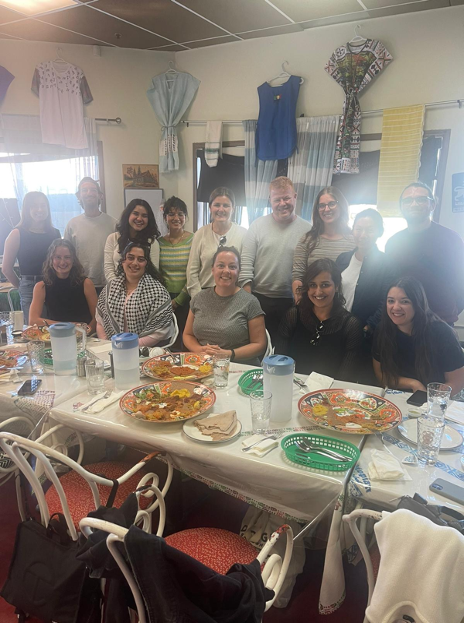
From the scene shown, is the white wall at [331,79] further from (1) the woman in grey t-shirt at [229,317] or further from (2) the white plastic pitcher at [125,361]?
(2) the white plastic pitcher at [125,361]

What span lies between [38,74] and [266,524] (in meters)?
4.30

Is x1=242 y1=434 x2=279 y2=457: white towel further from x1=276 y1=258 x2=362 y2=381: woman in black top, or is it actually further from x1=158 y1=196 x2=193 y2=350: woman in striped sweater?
x1=158 y1=196 x2=193 y2=350: woman in striped sweater

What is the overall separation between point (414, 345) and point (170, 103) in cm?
365

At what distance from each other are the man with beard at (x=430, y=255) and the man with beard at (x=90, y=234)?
7.25ft

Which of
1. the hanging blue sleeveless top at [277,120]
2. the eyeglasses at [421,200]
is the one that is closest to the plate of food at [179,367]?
the eyeglasses at [421,200]

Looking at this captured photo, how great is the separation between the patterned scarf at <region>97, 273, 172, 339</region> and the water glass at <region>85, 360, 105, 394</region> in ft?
2.50

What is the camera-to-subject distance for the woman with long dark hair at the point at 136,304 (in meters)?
2.55

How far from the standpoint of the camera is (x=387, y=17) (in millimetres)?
3311

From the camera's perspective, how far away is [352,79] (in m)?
3.48

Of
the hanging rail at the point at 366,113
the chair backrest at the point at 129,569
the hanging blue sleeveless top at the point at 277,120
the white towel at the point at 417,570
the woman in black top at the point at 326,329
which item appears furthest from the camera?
the hanging blue sleeveless top at the point at 277,120

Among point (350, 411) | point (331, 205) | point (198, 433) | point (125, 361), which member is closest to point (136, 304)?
point (125, 361)

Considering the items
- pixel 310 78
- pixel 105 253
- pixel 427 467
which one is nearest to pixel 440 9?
pixel 310 78

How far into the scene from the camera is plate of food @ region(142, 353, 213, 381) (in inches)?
76.1

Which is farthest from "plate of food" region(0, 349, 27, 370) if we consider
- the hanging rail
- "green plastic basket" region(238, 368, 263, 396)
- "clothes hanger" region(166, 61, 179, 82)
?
"clothes hanger" region(166, 61, 179, 82)
